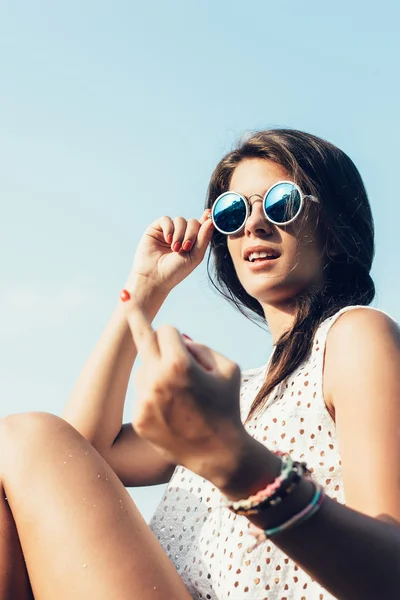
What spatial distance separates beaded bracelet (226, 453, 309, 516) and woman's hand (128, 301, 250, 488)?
0.06 metres

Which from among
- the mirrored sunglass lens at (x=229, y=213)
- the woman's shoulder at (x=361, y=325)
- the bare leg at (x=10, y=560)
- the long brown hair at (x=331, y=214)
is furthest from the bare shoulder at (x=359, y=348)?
the bare leg at (x=10, y=560)

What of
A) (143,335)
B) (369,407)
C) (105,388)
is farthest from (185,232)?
(143,335)

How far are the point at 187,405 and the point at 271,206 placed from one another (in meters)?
1.91

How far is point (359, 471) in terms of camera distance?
2111 mm

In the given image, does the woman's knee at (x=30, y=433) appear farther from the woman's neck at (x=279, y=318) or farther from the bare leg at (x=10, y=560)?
the woman's neck at (x=279, y=318)

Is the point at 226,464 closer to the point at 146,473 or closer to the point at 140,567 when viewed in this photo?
the point at 140,567

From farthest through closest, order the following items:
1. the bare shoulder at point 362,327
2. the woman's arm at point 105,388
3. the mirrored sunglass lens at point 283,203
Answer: the woman's arm at point 105,388 → the mirrored sunglass lens at point 283,203 → the bare shoulder at point 362,327

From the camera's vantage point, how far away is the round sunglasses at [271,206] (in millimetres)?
3293

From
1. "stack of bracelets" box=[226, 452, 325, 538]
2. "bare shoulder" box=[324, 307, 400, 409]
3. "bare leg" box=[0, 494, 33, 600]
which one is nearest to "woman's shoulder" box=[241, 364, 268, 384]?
"bare shoulder" box=[324, 307, 400, 409]

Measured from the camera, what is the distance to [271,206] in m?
3.34

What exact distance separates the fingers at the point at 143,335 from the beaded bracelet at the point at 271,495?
344 millimetres

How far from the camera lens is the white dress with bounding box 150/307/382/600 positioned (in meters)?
2.55

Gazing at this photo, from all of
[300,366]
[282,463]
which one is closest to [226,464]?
[282,463]

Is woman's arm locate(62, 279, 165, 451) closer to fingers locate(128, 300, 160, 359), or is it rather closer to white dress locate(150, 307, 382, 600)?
white dress locate(150, 307, 382, 600)
